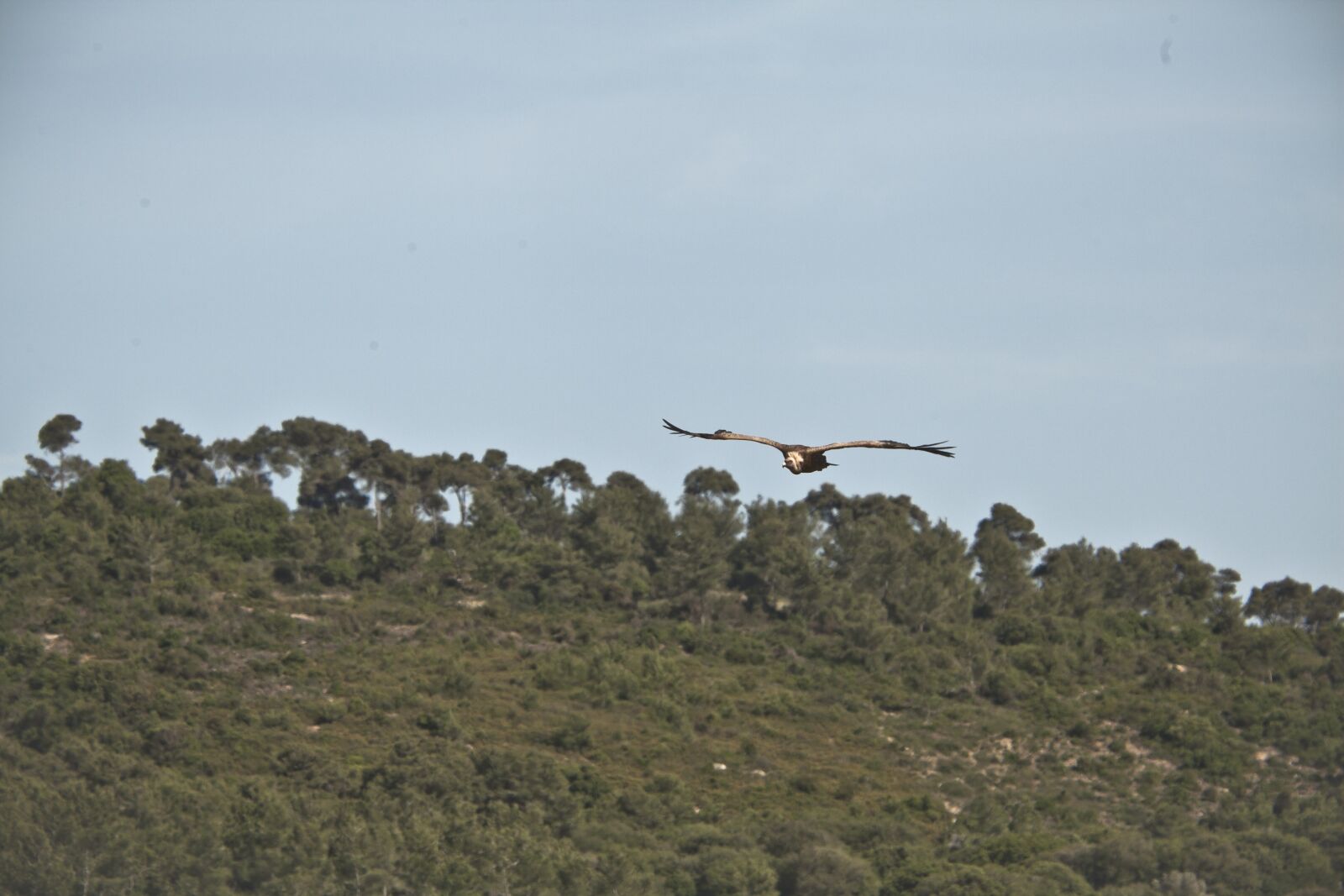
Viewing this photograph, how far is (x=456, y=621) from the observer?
107m

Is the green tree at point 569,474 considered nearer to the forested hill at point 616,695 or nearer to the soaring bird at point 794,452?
the forested hill at point 616,695

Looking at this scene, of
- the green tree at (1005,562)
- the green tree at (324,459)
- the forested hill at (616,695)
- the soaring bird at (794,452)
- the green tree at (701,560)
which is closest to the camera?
the soaring bird at (794,452)

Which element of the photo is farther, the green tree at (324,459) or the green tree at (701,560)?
the green tree at (324,459)

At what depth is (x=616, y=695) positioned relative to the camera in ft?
326

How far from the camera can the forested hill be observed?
7544cm

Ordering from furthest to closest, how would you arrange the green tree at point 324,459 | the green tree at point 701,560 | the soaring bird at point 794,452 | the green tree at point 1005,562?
1. the green tree at point 324,459
2. the green tree at point 1005,562
3. the green tree at point 701,560
4. the soaring bird at point 794,452

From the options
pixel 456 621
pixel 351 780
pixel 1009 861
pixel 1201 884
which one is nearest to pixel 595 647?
pixel 456 621

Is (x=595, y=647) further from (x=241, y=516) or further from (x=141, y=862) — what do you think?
(x=141, y=862)

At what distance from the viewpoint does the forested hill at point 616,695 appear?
75.4 meters

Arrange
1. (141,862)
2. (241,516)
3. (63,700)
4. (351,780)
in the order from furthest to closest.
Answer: (241,516) < (63,700) < (351,780) < (141,862)

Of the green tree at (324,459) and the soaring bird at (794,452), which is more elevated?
the green tree at (324,459)

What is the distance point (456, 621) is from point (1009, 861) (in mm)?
38167

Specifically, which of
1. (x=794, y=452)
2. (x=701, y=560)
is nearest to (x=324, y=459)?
(x=701, y=560)

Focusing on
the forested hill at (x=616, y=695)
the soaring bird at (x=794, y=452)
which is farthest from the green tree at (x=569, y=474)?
the soaring bird at (x=794, y=452)
